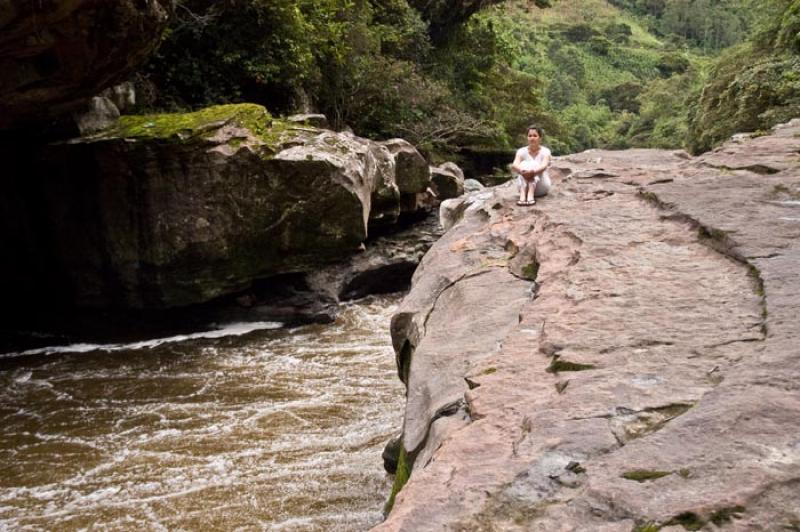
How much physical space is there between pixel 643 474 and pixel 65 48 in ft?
23.0

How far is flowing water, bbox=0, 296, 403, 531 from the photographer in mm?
5133

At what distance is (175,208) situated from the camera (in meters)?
10.0

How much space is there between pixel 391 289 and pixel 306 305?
Answer: 2.44m

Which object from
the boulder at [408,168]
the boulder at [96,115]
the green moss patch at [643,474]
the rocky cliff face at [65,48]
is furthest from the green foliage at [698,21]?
the green moss patch at [643,474]

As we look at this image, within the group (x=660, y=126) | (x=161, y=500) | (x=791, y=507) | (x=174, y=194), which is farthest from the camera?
(x=660, y=126)

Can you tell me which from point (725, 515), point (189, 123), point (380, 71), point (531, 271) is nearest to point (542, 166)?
point (531, 271)

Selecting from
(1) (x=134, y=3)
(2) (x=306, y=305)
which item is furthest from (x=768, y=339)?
(2) (x=306, y=305)

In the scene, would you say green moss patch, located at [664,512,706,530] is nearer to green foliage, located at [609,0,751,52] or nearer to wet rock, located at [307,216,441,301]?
wet rock, located at [307,216,441,301]

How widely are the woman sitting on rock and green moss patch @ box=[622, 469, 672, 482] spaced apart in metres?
5.11

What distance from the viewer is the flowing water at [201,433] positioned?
5133mm

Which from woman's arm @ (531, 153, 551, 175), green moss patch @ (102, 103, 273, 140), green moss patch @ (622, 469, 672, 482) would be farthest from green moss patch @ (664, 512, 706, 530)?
green moss patch @ (102, 103, 273, 140)

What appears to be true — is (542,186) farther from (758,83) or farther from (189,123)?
(758,83)

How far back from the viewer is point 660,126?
4316cm

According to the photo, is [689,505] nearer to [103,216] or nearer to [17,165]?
[103,216]
